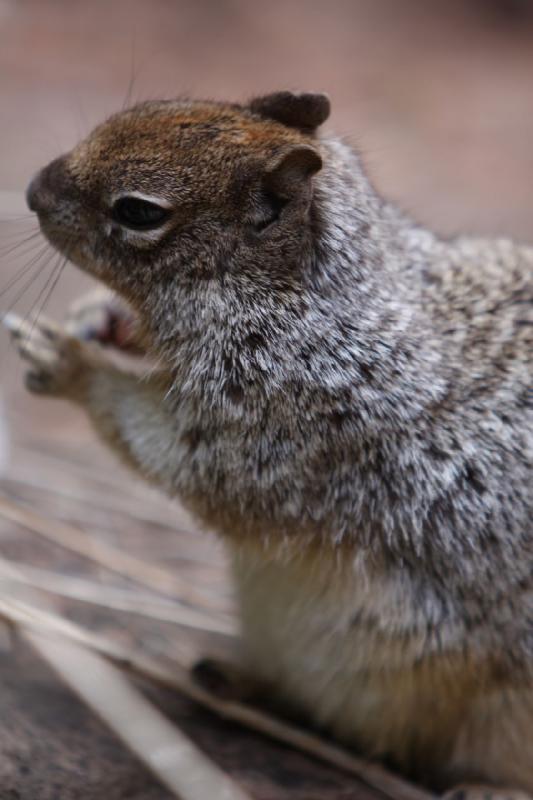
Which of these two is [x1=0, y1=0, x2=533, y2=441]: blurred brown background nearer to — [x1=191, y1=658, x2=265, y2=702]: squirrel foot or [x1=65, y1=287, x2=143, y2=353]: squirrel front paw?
[x1=65, y1=287, x2=143, y2=353]: squirrel front paw

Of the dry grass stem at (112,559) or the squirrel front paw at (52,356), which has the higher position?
the squirrel front paw at (52,356)

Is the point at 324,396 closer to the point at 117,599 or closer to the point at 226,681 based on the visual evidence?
the point at 226,681

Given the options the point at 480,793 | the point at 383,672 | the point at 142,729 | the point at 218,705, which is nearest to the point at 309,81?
the point at 218,705

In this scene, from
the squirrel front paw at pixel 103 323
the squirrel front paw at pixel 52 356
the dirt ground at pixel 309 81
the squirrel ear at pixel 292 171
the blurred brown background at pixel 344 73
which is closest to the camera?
the squirrel ear at pixel 292 171

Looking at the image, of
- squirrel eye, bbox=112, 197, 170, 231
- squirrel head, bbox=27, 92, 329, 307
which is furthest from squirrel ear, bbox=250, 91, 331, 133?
squirrel eye, bbox=112, 197, 170, 231

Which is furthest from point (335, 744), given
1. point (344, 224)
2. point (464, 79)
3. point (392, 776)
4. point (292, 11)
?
point (292, 11)

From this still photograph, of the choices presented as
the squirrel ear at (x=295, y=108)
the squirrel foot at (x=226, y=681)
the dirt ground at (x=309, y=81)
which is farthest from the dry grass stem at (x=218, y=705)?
the dirt ground at (x=309, y=81)

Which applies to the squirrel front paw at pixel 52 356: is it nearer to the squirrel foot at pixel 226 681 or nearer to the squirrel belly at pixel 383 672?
the squirrel belly at pixel 383 672
